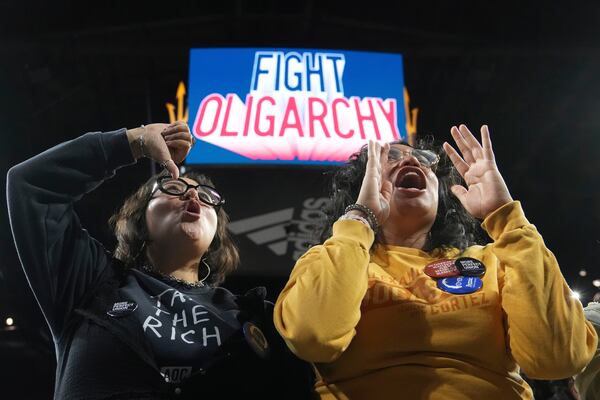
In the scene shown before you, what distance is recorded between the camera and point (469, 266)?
148 centimetres

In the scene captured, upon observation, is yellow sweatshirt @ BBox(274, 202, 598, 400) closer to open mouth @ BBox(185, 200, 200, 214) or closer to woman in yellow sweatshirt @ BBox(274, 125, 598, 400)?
woman in yellow sweatshirt @ BBox(274, 125, 598, 400)

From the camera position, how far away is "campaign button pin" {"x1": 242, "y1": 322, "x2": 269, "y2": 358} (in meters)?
1.59

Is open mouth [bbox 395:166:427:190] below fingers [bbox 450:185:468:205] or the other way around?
below

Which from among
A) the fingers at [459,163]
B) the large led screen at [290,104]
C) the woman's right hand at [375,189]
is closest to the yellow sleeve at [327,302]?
the woman's right hand at [375,189]

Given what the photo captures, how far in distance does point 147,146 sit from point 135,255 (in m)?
0.46

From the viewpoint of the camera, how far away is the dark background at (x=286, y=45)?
4922mm

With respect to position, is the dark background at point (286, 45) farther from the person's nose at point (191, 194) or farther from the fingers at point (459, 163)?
the fingers at point (459, 163)

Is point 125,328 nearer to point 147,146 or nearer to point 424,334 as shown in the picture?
point 147,146

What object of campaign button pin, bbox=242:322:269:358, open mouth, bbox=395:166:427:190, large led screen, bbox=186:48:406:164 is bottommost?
large led screen, bbox=186:48:406:164

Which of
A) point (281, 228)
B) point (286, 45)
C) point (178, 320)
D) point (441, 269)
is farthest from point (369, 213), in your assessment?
point (286, 45)

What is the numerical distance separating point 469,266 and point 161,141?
980 mm

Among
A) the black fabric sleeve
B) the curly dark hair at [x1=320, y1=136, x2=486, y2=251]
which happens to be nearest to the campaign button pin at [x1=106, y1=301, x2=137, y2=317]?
the black fabric sleeve

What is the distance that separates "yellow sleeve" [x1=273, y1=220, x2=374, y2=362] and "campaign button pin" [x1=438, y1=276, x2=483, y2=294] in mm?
229

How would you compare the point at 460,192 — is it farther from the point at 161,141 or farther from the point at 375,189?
the point at 161,141
